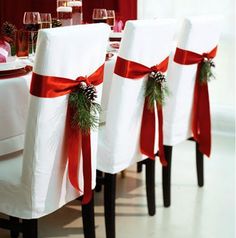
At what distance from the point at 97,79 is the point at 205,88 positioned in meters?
0.99

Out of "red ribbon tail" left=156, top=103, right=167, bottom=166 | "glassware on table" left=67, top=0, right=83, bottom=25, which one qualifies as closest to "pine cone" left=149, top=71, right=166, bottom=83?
"red ribbon tail" left=156, top=103, right=167, bottom=166

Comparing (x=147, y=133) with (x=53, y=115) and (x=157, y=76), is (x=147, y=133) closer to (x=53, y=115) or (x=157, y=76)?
(x=157, y=76)

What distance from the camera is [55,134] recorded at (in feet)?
5.50

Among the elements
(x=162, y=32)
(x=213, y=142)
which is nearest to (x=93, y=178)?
(x=162, y=32)

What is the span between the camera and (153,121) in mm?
2240

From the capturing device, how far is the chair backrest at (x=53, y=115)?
1569 millimetres

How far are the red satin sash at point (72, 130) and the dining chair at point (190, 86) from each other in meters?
0.74

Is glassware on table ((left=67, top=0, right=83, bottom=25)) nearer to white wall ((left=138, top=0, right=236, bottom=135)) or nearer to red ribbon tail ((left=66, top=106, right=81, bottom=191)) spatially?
white wall ((left=138, top=0, right=236, bottom=135))

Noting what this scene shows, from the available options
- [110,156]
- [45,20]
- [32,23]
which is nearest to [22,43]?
[32,23]

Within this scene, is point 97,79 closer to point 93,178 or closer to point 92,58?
point 92,58

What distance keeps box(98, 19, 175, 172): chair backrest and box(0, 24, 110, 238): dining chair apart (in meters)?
0.21

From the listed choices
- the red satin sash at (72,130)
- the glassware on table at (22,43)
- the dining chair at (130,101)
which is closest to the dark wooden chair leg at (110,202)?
the dining chair at (130,101)

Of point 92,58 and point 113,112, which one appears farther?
point 113,112

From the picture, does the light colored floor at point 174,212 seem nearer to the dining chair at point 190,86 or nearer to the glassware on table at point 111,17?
the dining chair at point 190,86
